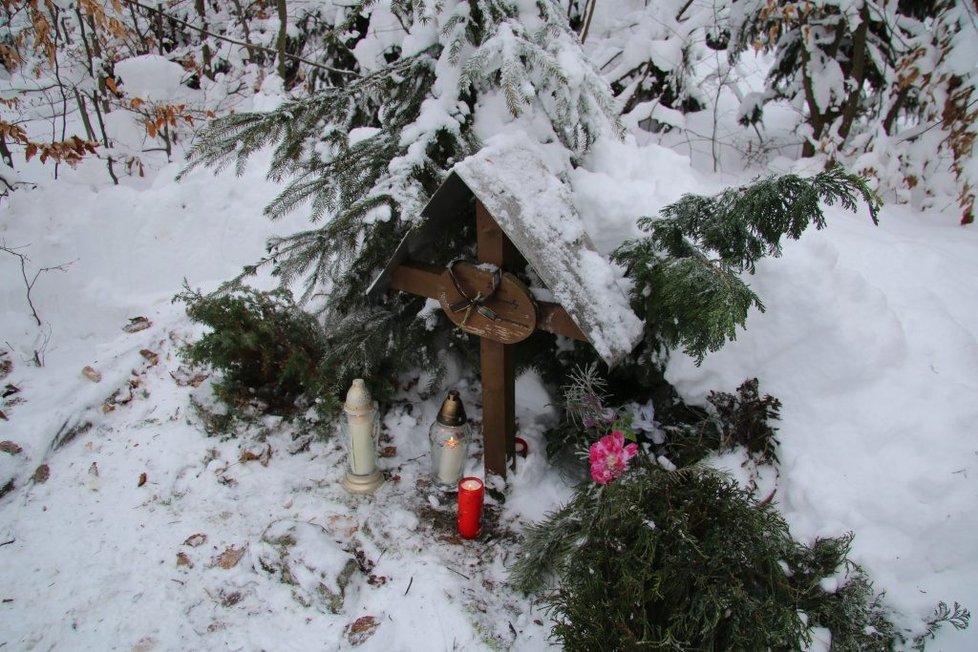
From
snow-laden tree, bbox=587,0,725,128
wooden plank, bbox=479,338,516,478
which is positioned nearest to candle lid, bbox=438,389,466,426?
wooden plank, bbox=479,338,516,478

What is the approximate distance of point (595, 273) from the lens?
2.09 metres

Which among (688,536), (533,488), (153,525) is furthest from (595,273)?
(153,525)

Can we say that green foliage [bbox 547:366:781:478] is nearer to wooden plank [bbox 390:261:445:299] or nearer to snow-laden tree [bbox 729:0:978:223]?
wooden plank [bbox 390:261:445:299]

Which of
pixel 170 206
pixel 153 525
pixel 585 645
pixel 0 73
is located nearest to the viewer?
pixel 585 645

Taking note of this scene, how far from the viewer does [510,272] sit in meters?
2.25

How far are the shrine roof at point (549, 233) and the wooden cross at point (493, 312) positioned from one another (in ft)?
0.36

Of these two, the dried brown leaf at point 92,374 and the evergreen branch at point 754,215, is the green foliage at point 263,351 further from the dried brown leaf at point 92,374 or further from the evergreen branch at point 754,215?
the evergreen branch at point 754,215

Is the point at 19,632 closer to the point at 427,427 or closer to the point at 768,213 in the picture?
the point at 427,427

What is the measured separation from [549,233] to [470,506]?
1.24m

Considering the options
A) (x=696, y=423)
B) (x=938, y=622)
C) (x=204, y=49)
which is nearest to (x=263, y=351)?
(x=696, y=423)

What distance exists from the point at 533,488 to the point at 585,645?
100cm

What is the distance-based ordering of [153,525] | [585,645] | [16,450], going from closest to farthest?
1. [585,645]
2. [153,525]
3. [16,450]

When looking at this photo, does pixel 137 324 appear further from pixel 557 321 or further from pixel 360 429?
pixel 557 321

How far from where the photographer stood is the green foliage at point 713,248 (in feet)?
5.93
